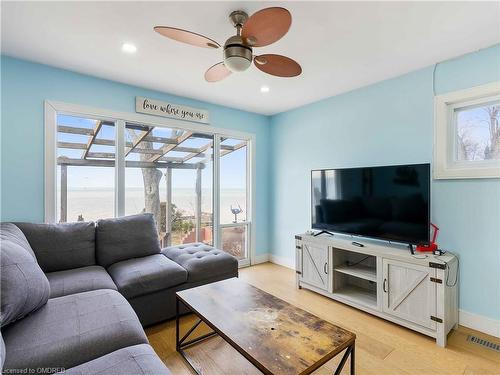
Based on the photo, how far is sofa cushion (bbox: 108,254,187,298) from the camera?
2.13 meters

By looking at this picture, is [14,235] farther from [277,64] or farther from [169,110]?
[277,64]

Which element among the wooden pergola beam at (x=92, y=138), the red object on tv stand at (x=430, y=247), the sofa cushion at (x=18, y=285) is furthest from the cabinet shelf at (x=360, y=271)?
the wooden pergola beam at (x=92, y=138)

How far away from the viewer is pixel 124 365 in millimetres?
1105

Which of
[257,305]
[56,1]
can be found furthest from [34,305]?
[56,1]

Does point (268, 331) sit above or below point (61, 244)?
below

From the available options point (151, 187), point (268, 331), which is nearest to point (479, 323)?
point (268, 331)

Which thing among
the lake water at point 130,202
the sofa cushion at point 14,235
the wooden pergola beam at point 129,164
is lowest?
the sofa cushion at point 14,235

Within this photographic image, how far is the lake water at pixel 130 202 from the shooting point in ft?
9.21

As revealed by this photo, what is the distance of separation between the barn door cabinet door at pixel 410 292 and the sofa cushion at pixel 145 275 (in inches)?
77.9

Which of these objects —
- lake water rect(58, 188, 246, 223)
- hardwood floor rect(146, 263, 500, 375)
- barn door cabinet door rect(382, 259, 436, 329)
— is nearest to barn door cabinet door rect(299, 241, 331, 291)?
hardwood floor rect(146, 263, 500, 375)

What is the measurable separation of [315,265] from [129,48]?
9.82 feet

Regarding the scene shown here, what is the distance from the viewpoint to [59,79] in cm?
260

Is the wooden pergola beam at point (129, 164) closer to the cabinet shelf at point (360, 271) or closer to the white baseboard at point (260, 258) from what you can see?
the white baseboard at point (260, 258)

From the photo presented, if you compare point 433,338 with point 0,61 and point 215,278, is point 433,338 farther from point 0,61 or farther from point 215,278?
point 0,61
